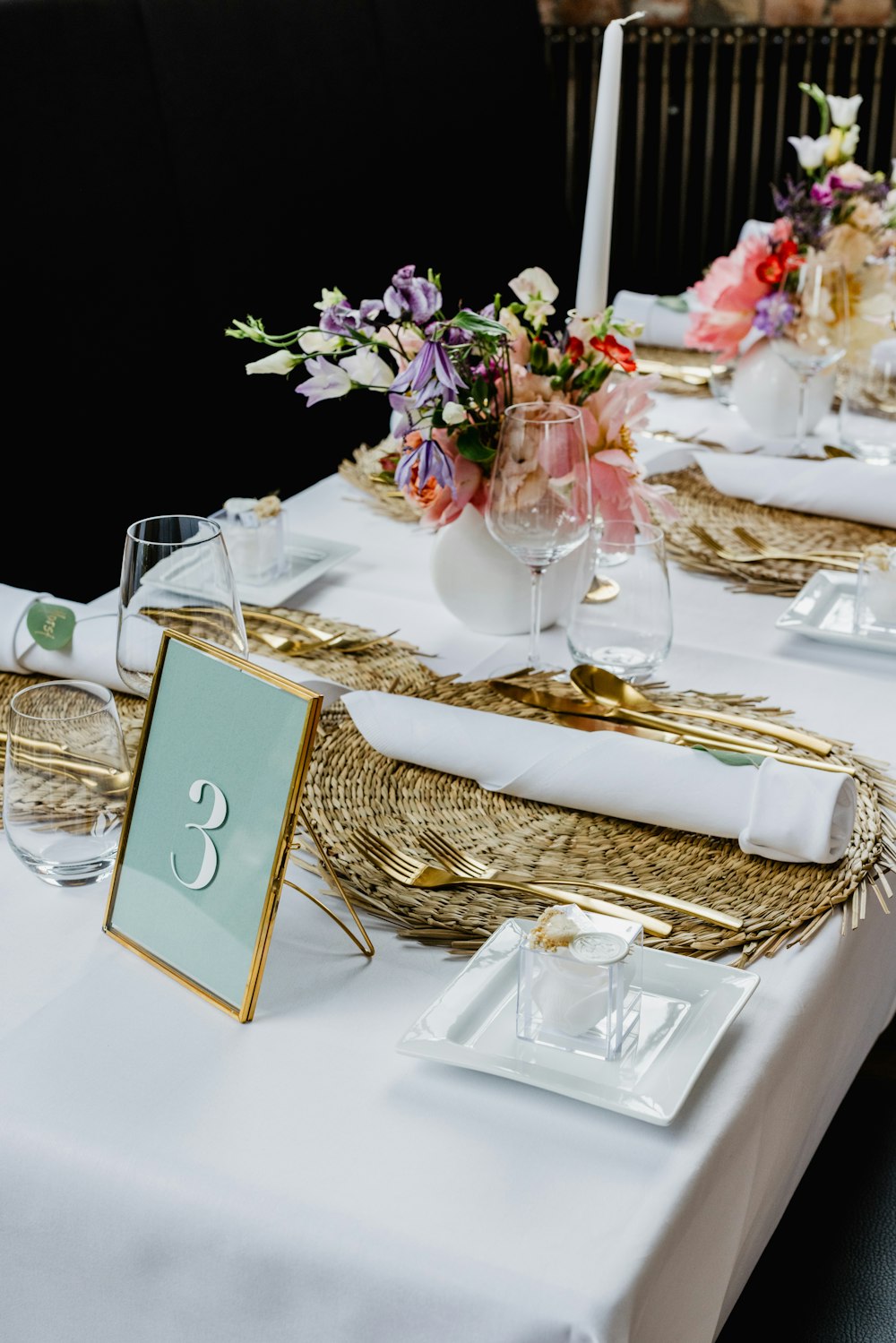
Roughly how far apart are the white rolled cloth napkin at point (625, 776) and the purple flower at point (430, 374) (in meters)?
0.25

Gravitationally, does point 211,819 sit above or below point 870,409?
below

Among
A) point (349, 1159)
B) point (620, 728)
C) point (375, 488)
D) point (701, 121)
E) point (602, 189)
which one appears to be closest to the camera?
point (349, 1159)

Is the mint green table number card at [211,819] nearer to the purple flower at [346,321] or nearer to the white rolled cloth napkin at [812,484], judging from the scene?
the purple flower at [346,321]

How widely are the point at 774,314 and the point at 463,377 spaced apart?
2.19 feet

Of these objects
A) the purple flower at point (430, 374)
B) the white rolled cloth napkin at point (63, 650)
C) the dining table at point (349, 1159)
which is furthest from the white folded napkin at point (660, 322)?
the dining table at point (349, 1159)

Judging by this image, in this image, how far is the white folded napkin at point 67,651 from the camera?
1.16m

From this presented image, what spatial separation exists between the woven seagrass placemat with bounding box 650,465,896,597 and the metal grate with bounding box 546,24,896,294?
2311mm

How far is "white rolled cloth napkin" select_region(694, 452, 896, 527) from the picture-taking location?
4.98ft

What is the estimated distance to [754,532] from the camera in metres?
1.51

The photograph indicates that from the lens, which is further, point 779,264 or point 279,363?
point 779,264

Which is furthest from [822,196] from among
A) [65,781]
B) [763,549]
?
[65,781]

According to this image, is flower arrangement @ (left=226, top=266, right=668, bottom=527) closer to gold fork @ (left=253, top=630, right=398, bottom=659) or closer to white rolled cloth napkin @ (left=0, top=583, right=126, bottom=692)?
gold fork @ (left=253, top=630, right=398, bottom=659)

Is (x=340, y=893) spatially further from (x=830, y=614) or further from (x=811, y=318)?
(x=811, y=318)

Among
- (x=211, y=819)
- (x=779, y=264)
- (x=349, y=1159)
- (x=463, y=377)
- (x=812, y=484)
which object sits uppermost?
(x=779, y=264)
